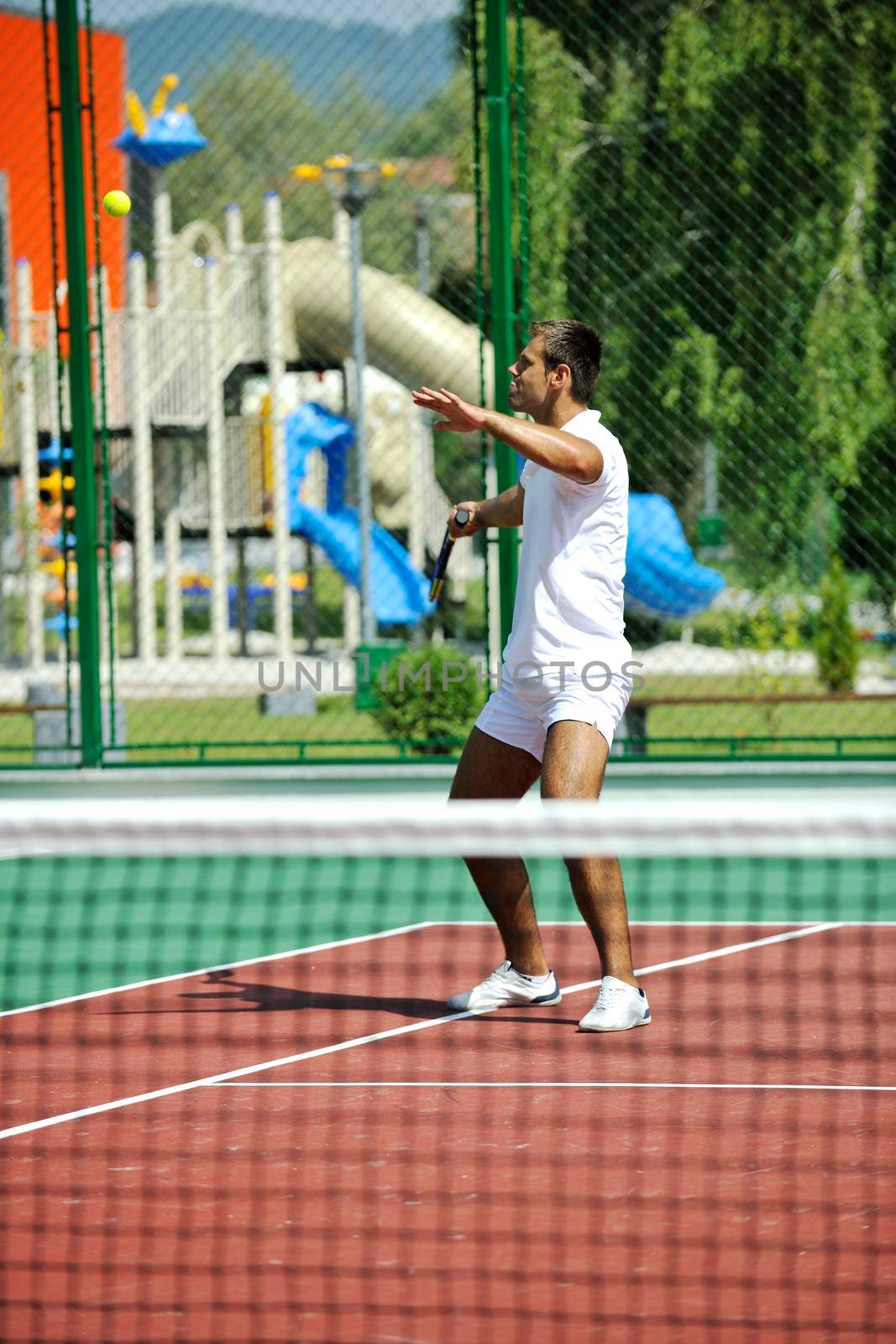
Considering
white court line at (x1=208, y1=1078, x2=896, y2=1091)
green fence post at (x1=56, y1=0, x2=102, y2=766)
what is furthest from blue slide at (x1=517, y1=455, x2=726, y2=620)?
white court line at (x1=208, y1=1078, x2=896, y2=1091)

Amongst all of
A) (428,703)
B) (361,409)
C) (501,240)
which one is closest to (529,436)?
(501,240)

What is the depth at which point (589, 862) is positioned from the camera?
16.6 ft

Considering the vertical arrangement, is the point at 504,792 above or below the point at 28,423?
below

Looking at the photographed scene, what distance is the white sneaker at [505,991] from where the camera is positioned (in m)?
5.46

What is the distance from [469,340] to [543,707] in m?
11.7

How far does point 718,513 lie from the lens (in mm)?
12570

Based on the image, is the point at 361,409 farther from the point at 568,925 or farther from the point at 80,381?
the point at 568,925

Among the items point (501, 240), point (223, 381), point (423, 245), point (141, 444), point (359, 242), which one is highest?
point (423, 245)

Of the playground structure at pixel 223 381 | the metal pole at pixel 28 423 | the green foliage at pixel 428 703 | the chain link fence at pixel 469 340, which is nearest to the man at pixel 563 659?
the chain link fence at pixel 469 340

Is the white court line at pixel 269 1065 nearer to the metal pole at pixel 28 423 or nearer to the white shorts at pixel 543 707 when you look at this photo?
the white shorts at pixel 543 707

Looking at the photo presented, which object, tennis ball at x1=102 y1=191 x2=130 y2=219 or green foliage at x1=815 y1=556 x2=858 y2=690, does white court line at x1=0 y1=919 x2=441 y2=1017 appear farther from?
green foliage at x1=815 y1=556 x2=858 y2=690

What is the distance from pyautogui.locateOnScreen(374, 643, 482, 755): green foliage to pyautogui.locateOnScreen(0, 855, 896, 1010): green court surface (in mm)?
1346

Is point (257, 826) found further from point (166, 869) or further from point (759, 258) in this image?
point (759, 258)

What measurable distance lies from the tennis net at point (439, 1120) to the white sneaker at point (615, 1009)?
7 cm
